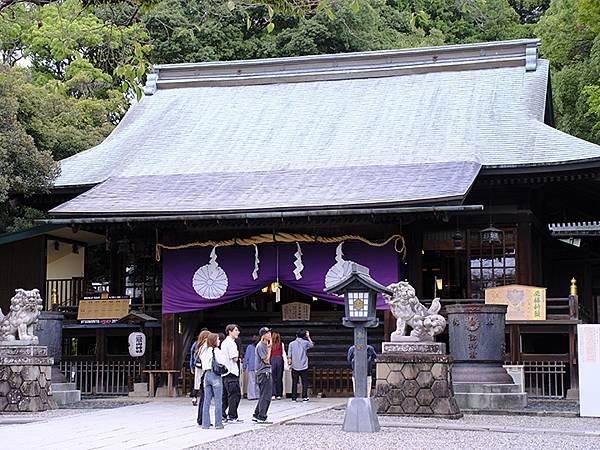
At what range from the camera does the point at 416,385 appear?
13.4 m

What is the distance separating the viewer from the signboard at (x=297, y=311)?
20031mm

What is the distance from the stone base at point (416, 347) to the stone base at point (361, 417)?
234 centimetres

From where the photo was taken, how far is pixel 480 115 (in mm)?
21234

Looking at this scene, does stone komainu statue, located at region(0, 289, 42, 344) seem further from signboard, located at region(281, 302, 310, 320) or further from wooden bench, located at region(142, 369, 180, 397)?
signboard, located at region(281, 302, 310, 320)

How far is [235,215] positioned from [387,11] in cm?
2528

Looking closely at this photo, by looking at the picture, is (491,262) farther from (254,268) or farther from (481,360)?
(254,268)

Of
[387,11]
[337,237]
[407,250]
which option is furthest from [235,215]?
[387,11]

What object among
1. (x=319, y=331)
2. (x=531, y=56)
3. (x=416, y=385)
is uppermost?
(x=531, y=56)

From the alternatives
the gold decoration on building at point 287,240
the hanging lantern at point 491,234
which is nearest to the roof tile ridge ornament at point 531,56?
the hanging lantern at point 491,234

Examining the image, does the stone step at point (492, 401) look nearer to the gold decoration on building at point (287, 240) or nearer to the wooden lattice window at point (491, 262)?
the gold decoration on building at point (287, 240)

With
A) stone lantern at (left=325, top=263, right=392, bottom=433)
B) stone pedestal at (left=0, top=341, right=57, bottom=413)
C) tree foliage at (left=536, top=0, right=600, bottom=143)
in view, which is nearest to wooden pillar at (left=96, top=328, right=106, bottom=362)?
stone pedestal at (left=0, top=341, right=57, bottom=413)

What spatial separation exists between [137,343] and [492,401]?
25.3ft

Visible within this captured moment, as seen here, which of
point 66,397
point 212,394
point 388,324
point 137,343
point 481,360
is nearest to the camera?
point 212,394

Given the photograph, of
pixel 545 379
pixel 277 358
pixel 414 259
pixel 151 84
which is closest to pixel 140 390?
pixel 277 358
